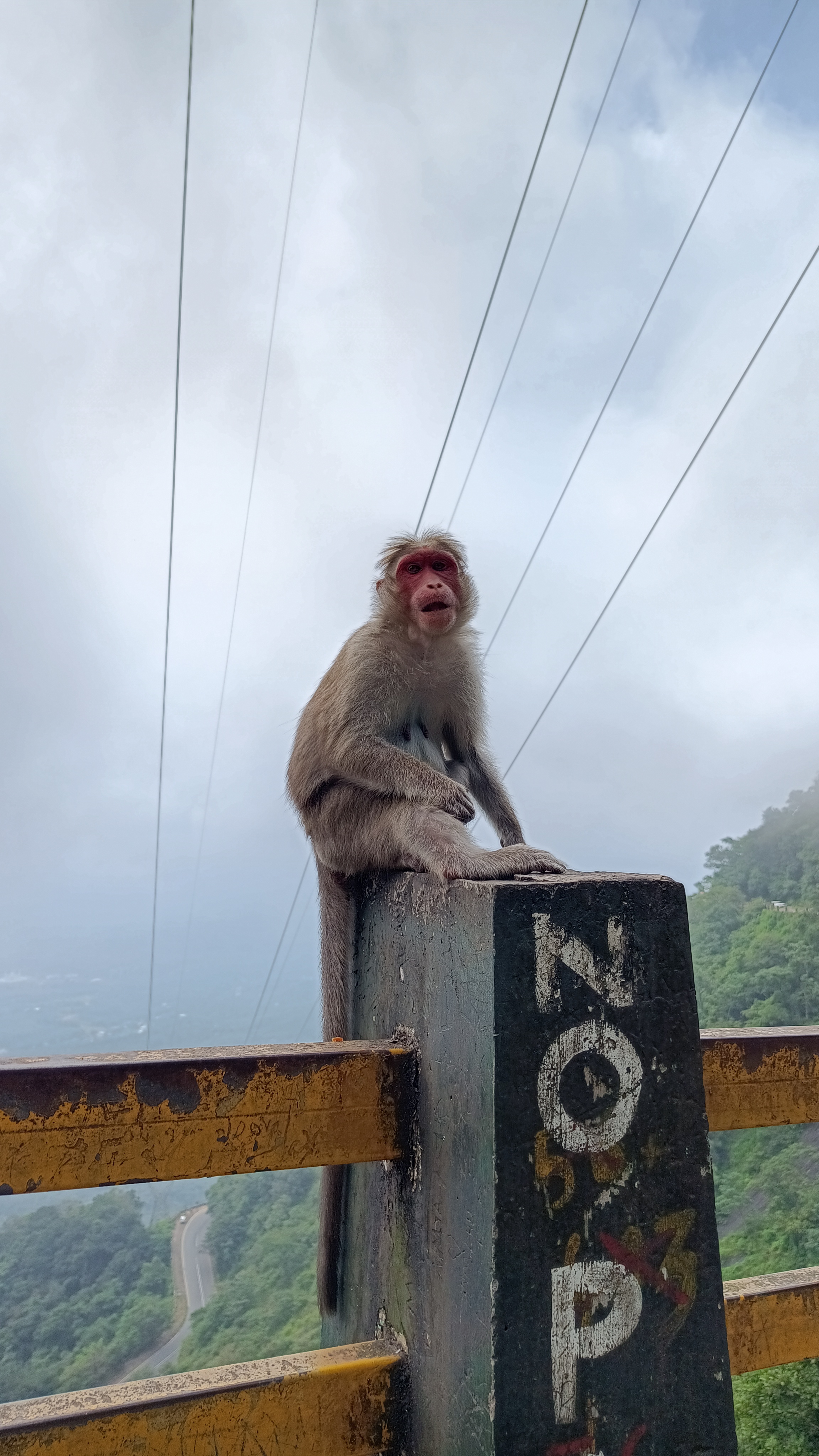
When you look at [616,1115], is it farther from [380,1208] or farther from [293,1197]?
[293,1197]

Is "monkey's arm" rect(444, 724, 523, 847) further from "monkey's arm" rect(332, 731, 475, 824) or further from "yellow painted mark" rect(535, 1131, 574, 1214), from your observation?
"yellow painted mark" rect(535, 1131, 574, 1214)

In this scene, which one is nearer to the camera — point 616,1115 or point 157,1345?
point 616,1115

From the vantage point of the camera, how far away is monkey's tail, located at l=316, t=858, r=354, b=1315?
190 cm

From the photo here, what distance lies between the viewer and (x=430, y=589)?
299cm

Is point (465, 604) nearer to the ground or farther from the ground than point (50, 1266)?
farther from the ground

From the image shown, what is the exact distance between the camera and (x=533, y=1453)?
3.68 ft

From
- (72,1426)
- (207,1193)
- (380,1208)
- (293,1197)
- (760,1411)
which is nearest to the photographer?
(72,1426)

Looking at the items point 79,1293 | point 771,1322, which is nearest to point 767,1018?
point 771,1322

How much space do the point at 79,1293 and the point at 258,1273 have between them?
23.5 feet

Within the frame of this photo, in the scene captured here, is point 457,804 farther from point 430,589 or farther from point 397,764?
point 430,589

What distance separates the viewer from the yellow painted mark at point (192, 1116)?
1242mm

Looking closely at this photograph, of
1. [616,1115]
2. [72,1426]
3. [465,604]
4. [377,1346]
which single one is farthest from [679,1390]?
[465,604]

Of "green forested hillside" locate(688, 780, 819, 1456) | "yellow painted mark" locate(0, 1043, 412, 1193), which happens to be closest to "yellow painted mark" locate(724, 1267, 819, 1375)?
"yellow painted mark" locate(0, 1043, 412, 1193)

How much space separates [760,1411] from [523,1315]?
15.4m
